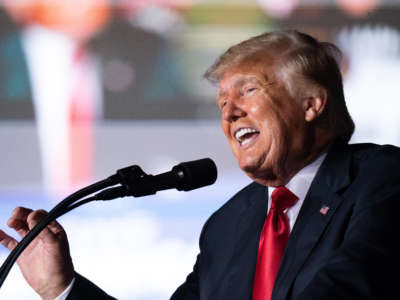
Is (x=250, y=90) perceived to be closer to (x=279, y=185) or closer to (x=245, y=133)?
(x=245, y=133)

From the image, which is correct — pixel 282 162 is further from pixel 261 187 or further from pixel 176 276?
pixel 176 276

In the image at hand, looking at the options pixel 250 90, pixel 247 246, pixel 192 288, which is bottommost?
pixel 192 288

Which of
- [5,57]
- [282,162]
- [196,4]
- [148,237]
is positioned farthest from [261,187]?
[5,57]

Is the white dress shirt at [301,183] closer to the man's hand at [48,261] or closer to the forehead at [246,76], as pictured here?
the forehead at [246,76]

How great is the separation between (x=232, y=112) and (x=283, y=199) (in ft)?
0.98

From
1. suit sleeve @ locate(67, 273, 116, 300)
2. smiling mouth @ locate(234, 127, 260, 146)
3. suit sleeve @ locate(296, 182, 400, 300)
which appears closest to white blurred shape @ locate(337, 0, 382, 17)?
smiling mouth @ locate(234, 127, 260, 146)

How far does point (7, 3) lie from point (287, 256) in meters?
1.97

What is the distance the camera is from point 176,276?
2980 mm

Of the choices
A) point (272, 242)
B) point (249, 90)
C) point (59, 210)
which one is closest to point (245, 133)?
point (249, 90)

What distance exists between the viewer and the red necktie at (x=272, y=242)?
187 centimetres

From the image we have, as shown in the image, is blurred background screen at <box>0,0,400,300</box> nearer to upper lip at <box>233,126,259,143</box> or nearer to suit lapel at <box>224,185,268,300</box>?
suit lapel at <box>224,185,268,300</box>

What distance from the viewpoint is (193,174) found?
1.50m

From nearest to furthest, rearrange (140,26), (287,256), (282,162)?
(287,256)
(282,162)
(140,26)

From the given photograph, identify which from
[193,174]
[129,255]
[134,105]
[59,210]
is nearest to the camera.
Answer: [59,210]
